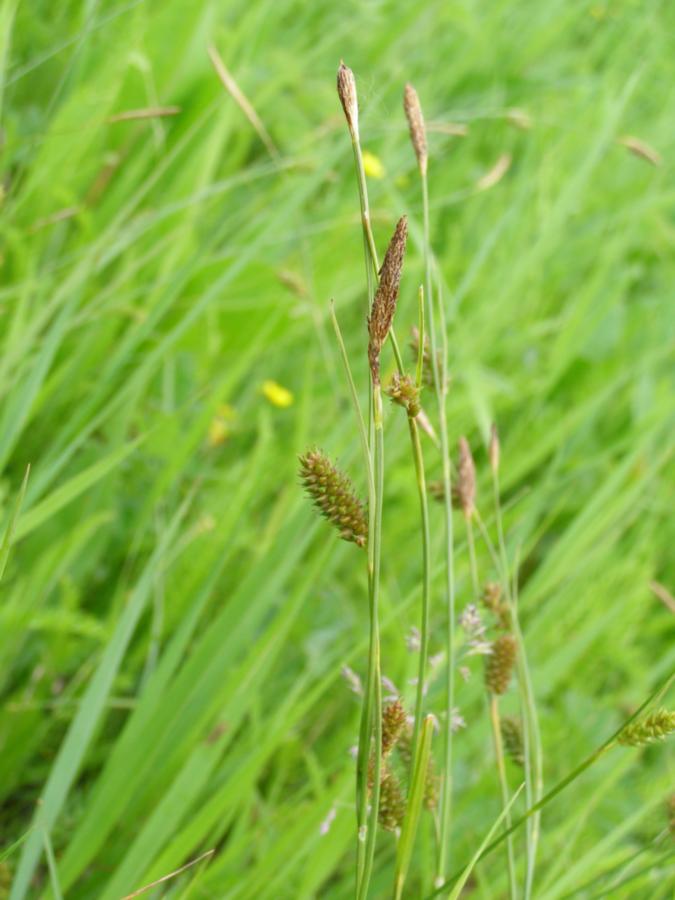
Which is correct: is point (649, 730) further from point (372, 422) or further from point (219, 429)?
point (219, 429)

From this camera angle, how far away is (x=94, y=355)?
158cm

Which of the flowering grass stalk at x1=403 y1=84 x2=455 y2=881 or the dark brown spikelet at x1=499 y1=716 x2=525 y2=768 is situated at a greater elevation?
the flowering grass stalk at x1=403 y1=84 x2=455 y2=881

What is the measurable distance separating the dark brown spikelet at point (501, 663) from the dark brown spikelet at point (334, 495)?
238 mm

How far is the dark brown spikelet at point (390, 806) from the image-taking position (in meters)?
0.68

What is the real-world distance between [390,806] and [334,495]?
0.73 feet

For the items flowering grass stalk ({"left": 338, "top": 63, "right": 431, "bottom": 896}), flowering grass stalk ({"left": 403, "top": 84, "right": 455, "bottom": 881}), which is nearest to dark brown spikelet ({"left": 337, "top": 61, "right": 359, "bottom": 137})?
flowering grass stalk ({"left": 338, "top": 63, "right": 431, "bottom": 896})

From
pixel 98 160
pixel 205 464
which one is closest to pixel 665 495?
pixel 205 464

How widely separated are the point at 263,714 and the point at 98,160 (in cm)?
92

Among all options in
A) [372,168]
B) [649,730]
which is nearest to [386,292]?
[649,730]

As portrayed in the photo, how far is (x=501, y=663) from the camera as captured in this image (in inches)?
31.4

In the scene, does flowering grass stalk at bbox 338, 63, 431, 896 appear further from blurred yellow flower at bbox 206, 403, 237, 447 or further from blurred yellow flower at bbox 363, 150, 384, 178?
blurred yellow flower at bbox 363, 150, 384, 178

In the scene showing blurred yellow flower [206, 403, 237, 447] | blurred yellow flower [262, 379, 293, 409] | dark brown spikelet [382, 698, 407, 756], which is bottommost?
blurred yellow flower [206, 403, 237, 447]

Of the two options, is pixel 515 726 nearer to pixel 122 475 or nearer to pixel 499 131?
pixel 122 475

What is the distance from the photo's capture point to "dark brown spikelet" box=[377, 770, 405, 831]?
677 mm
